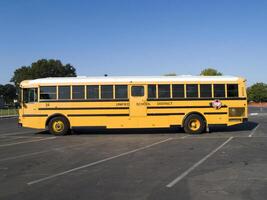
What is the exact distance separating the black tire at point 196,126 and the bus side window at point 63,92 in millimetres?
6015

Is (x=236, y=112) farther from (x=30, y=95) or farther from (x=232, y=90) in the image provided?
(x=30, y=95)

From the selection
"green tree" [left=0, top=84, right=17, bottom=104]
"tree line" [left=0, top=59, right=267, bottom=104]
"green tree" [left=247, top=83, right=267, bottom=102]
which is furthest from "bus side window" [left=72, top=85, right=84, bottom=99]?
"green tree" [left=0, top=84, right=17, bottom=104]

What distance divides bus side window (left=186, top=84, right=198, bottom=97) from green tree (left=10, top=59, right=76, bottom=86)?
74615 millimetres

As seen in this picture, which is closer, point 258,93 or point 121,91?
point 121,91

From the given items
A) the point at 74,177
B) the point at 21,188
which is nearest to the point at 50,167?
the point at 74,177

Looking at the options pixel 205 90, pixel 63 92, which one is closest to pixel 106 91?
pixel 63 92

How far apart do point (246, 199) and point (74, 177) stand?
3.89 m

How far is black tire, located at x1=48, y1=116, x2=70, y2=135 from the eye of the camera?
61.6 feet

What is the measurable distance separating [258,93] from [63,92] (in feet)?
323

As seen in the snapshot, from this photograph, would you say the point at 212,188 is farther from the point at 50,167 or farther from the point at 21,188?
the point at 50,167

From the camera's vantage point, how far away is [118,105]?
18750 millimetres

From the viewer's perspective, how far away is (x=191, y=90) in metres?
18.8

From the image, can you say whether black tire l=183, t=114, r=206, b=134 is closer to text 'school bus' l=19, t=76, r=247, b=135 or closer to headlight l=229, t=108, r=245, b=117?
text 'school bus' l=19, t=76, r=247, b=135

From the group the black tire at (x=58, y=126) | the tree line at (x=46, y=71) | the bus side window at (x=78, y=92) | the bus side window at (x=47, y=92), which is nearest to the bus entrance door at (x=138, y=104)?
the bus side window at (x=78, y=92)
